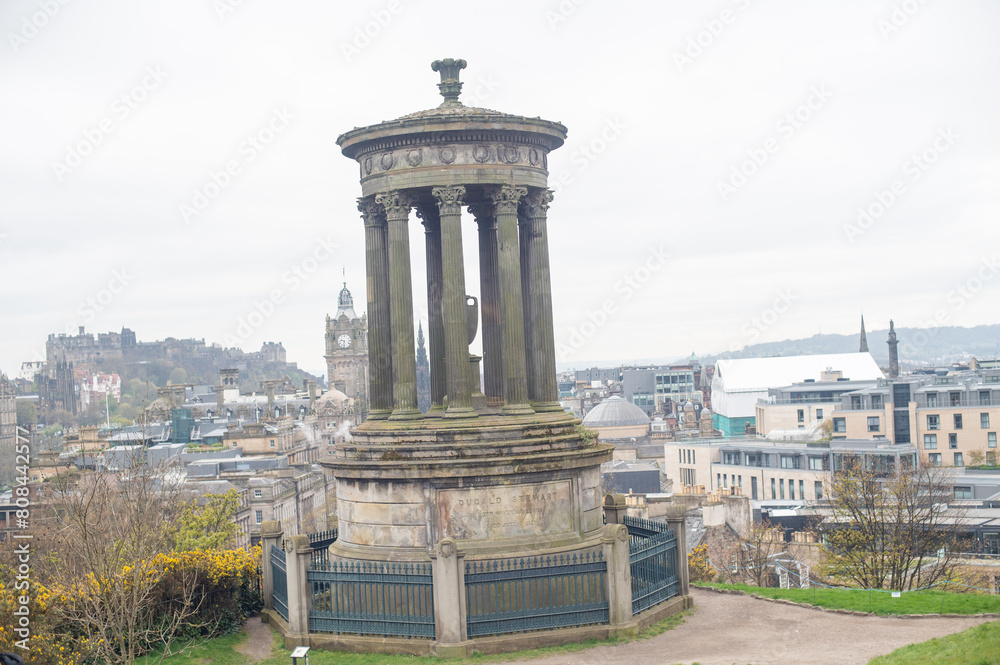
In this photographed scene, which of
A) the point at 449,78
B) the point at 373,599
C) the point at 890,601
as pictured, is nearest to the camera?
the point at 373,599

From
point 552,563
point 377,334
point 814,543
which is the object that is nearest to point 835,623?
point 552,563

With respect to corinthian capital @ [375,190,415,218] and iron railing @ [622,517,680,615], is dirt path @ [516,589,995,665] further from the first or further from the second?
corinthian capital @ [375,190,415,218]

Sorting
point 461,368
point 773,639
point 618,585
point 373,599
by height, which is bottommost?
point 773,639

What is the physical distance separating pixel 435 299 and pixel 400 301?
3.03 m

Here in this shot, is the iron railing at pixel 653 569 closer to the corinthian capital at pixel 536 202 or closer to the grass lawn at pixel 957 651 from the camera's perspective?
the grass lawn at pixel 957 651

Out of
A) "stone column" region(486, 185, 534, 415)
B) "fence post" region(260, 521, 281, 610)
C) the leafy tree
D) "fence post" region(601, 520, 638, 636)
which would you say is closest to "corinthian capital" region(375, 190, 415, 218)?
"stone column" region(486, 185, 534, 415)

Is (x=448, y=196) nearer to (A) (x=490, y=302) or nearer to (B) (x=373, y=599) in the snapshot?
(A) (x=490, y=302)

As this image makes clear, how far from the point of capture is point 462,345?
29828mm

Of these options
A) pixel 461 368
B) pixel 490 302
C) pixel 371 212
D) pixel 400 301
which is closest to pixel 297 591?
pixel 461 368

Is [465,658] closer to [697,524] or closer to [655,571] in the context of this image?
[655,571]

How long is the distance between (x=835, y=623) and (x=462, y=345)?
10.7 metres

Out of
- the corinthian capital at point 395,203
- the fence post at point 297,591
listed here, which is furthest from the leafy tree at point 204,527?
the corinthian capital at point 395,203

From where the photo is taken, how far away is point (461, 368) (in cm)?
2970

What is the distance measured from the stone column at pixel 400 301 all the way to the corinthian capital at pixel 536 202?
3124 millimetres
